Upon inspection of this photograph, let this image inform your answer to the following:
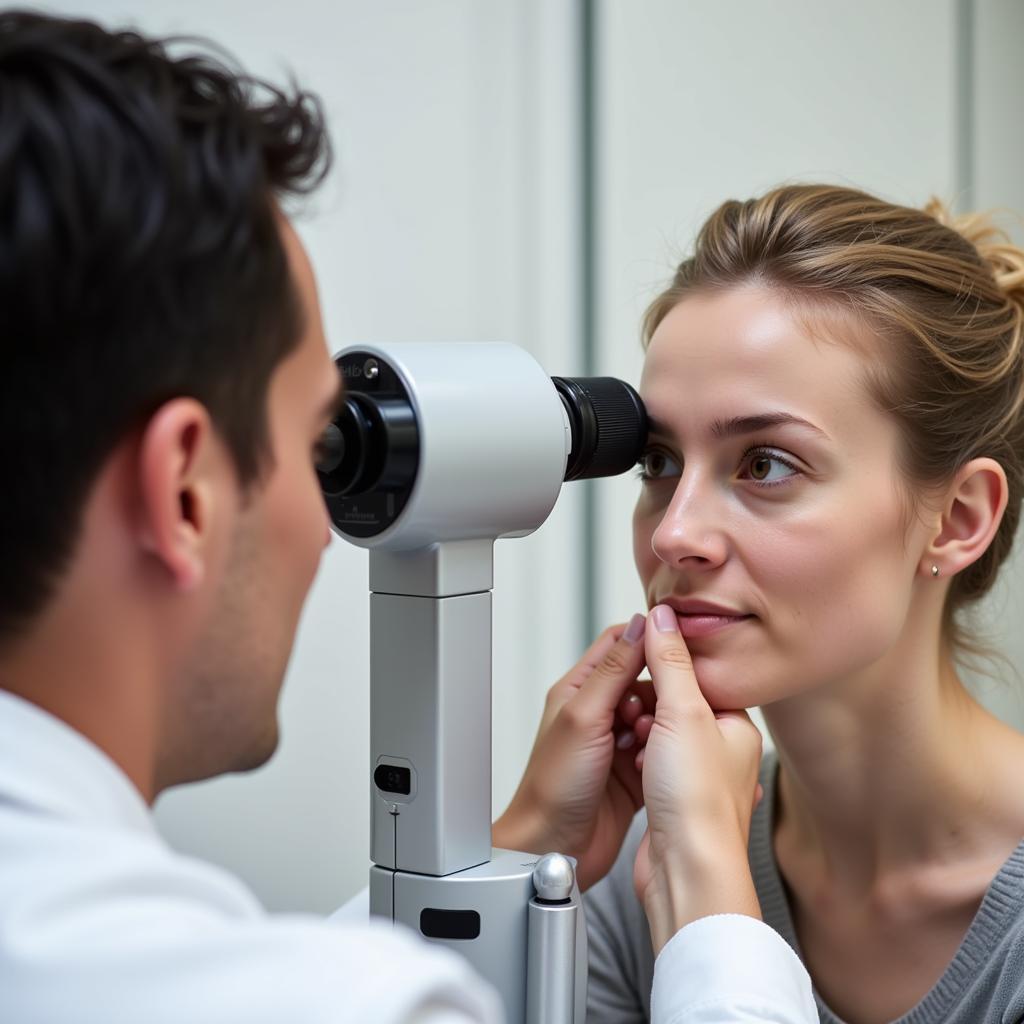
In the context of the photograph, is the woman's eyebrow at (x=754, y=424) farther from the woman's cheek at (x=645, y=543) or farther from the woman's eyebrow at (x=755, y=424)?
the woman's cheek at (x=645, y=543)

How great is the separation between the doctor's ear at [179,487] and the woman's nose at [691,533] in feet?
1.69

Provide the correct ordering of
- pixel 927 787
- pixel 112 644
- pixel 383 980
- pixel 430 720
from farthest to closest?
1. pixel 927 787
2. pixel 430 720
3. pixel 112 644
4. pixel 383 980

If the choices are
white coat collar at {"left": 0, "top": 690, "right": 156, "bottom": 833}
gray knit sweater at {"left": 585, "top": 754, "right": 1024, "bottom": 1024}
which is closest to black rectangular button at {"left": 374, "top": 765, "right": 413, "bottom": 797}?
white coat collar at {"left": 0, "top": 690, "right": 156, "bottom": 833}

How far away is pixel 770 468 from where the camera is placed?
108 centimetres

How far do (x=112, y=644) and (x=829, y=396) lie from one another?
689 millimetres

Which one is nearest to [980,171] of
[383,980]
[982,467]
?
[982,467]

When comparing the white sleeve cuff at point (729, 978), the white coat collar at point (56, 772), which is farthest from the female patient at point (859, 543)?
the white coat collar at point (56, 772)

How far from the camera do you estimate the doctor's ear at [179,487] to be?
59 centimetres

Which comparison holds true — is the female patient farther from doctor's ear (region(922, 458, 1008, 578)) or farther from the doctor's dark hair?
the doctor's dark hair

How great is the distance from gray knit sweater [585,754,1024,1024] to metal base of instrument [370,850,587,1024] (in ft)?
1.36

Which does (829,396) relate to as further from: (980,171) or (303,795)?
(980,171)

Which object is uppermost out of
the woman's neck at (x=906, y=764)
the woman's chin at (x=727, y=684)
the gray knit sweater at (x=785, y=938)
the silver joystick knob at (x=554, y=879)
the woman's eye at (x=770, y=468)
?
the woman's eye at (x=770, y=468)

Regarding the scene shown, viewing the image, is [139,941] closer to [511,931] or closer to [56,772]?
[56,772]

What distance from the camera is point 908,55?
2.17 metres
